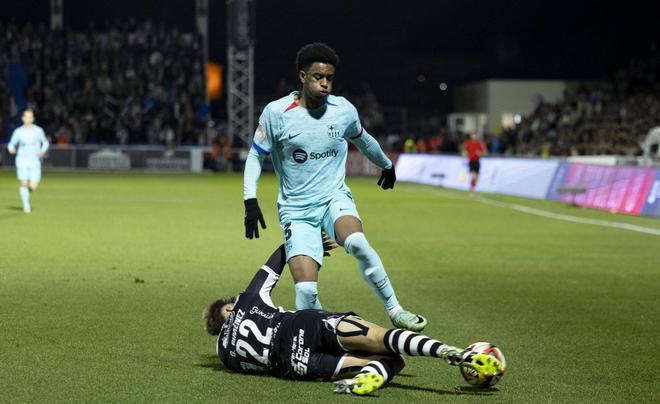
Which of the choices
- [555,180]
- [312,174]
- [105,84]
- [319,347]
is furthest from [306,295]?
[105,84]

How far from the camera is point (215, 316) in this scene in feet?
23.7

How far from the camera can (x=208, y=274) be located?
12.8 metres

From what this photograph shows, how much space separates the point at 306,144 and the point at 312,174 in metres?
0.25

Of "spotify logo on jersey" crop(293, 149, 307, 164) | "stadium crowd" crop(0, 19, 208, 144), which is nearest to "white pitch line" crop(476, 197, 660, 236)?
"spotify logo on jersey" crop(293, 149, 307, 164)

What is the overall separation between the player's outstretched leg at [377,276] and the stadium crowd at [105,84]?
1794 inches

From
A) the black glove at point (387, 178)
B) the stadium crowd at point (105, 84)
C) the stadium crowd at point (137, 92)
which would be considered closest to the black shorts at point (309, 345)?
the black glove at point (387, 178)

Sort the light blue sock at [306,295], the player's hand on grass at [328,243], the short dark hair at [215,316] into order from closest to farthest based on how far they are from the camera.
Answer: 1. the short dark hair at [215,316]
2. the light blue sock at [306,295]
3. the player's hand on grass at [328,243]

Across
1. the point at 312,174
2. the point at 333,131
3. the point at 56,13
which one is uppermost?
the point at 56,13

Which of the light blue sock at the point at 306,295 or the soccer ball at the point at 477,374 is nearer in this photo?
the soccer ball at the point at 477,374

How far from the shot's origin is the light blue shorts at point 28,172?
2298cm

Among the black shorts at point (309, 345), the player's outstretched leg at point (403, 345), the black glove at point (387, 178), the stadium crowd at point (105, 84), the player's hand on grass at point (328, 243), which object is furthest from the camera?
the stadium crowd at point (105, 84)

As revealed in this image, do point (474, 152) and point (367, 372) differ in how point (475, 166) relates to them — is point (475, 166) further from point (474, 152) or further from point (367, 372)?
point (367, 372)

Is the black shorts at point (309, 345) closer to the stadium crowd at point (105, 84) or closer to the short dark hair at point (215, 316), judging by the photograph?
the short dark hair at point (215, 316)

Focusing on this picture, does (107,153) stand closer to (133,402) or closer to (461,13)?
(461,13)
